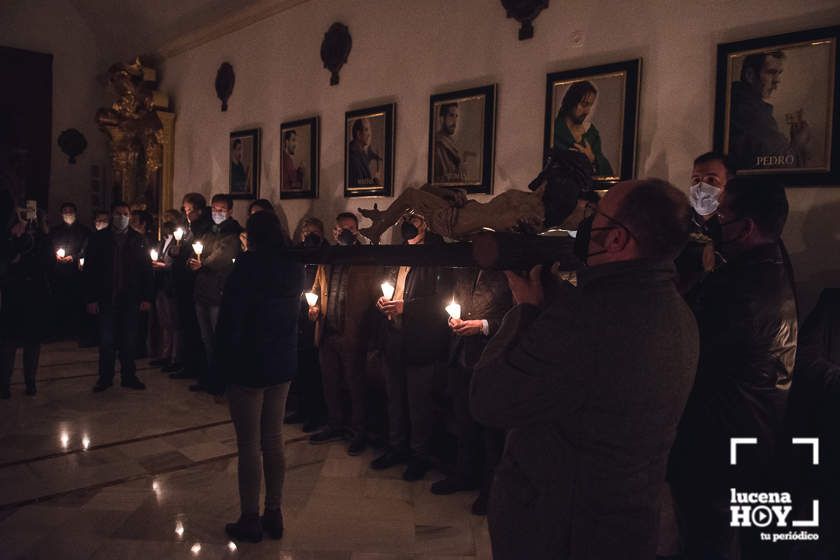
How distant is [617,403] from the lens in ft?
4.52

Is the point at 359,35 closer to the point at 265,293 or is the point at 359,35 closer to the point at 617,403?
the point at 265,293

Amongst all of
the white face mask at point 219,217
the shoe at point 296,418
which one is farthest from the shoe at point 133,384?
the shoe at point 296,418

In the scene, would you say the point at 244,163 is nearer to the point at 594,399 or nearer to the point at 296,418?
the point at 296,418

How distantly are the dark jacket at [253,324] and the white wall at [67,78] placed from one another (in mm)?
8722

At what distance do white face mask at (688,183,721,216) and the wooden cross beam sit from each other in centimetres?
180

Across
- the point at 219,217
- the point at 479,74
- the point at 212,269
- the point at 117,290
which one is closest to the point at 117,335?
the point at 117,290

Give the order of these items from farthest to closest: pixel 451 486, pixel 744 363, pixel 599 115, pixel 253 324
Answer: pixel 599 115 → pixel 451 486 → pixel 253 324 → pixel 744 363

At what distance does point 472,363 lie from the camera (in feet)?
12.4

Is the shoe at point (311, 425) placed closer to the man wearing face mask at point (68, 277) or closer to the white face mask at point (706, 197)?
the white face mask at point (706, 197)

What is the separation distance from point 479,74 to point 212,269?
10.2ft

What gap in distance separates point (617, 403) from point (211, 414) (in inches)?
190

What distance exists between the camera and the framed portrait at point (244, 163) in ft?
24.8

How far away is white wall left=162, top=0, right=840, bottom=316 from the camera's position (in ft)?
11.7

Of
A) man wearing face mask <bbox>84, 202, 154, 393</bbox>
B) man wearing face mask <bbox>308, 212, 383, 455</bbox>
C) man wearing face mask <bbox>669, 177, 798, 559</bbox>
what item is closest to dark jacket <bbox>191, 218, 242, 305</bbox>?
man wearing face mask <bbox>84, 202, 154, 393</bbox>
